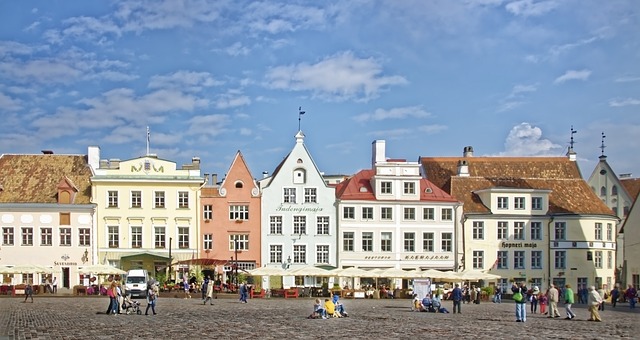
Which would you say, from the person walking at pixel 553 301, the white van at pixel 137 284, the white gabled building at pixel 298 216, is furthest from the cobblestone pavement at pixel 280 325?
the white gabled building at pixel 298 216

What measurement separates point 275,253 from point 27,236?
17.2 meters

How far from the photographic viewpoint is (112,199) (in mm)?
66062

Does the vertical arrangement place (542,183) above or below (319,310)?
above

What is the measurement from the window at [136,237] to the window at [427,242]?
2008 centimetres

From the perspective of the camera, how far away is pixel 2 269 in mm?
59594

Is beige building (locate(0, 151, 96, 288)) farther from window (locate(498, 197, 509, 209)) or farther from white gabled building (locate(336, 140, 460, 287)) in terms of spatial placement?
window (locate(498, 197, 509, 209))

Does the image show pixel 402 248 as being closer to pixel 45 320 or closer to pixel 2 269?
pixel 2 269

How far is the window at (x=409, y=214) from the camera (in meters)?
67.6

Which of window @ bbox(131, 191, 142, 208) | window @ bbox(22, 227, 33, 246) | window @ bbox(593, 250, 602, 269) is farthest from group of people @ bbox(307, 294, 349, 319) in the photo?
→ window @ bbox(593, 250, 602, 269)

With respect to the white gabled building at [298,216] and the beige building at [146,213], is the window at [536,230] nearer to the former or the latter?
the white gabled building at [298,216]

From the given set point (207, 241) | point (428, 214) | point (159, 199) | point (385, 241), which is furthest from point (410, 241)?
point (159, 199)

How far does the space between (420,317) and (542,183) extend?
36.5 m

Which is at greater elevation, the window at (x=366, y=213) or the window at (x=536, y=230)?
the window at (x=366, y=213)

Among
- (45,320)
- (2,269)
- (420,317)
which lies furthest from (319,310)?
(2,269)
